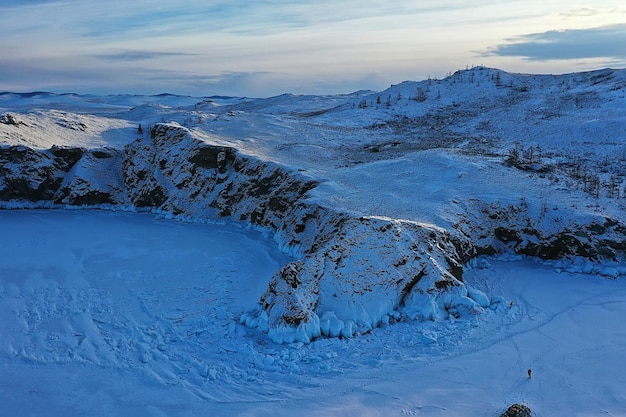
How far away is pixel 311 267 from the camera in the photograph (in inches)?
425

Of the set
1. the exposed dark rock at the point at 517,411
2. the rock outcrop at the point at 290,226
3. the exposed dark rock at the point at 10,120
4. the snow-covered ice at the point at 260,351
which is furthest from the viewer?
the exposed dark rock at the point at 10,120

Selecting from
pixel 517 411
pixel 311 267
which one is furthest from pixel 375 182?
pixel 517 411

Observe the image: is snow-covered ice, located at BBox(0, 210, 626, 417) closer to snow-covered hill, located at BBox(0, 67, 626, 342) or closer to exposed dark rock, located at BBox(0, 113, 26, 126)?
snow-covered hill, located at BBox(0, 67, 626, 342)

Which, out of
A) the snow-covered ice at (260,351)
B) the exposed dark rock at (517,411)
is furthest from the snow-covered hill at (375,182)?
the exposed dark rock at (517,411)

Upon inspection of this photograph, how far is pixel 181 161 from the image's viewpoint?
1958 centimetres

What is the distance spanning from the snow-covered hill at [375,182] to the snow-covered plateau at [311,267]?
0.07 metres

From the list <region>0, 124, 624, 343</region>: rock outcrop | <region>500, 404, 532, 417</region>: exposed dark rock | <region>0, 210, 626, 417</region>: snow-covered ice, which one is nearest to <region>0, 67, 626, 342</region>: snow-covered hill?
<region>0, 124, 624, 343</region>: rock outcrop

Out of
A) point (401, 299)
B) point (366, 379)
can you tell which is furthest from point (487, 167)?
point (366, 379)

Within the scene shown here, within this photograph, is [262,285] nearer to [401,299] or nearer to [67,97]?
[401,299]

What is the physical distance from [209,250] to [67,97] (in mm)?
51752

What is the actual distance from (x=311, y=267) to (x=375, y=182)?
563 centimetres

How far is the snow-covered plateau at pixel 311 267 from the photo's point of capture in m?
8.32

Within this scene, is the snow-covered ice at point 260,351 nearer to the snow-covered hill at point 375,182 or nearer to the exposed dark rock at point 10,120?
the snow-covered hill at point 375,182

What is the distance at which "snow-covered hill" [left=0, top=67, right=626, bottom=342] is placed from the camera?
35.2 ft
